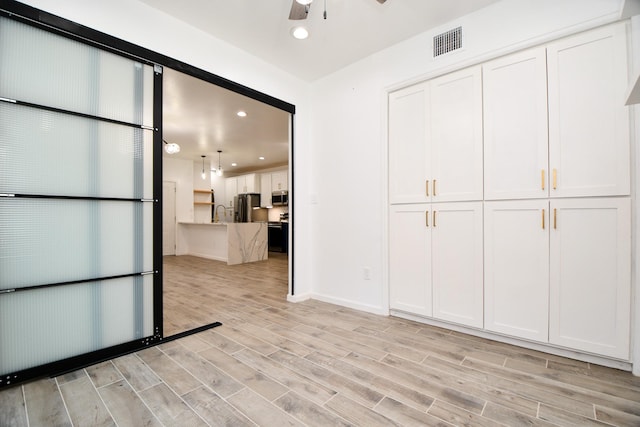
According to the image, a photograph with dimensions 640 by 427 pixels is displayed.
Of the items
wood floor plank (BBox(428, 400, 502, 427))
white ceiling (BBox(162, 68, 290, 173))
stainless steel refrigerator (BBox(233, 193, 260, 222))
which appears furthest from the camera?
stainless steel refrigerator (BBox(233, 193, 260, 222))

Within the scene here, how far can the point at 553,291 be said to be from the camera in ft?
6.96

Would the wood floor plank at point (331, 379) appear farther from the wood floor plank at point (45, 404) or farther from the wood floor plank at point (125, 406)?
the wood floor plank at point (45, 404)

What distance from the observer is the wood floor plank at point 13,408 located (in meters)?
1.43

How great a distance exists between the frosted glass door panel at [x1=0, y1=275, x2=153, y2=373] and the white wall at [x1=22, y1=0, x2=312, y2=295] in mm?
1773

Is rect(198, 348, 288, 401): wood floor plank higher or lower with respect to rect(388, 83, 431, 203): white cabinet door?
lower

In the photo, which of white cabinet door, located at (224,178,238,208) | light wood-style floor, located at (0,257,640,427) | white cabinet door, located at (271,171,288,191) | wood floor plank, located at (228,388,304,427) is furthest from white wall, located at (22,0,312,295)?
white cabinet door, located at (224,178,238,208)

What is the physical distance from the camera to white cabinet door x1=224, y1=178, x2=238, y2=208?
1033 centimetres

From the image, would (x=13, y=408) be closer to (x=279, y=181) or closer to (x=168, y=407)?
(x=168, y=407)

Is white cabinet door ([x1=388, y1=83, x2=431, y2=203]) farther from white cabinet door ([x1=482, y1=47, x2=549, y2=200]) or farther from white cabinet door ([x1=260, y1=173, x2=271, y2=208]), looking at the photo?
white cabinet door ([x1=260, y1=173, x2=271, y2=208])

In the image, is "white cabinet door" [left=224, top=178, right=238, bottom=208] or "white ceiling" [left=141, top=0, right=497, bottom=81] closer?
"white ceiling" [left=141, top=0, right=497, bottom=81]

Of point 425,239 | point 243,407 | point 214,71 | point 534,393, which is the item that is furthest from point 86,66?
point 534,393

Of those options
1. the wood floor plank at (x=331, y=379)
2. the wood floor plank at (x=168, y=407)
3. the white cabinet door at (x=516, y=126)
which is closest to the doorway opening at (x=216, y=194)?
the wood floor plank at (x=168, y=407)

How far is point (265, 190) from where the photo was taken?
962 cm

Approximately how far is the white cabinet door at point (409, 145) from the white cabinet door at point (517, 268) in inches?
25.8
